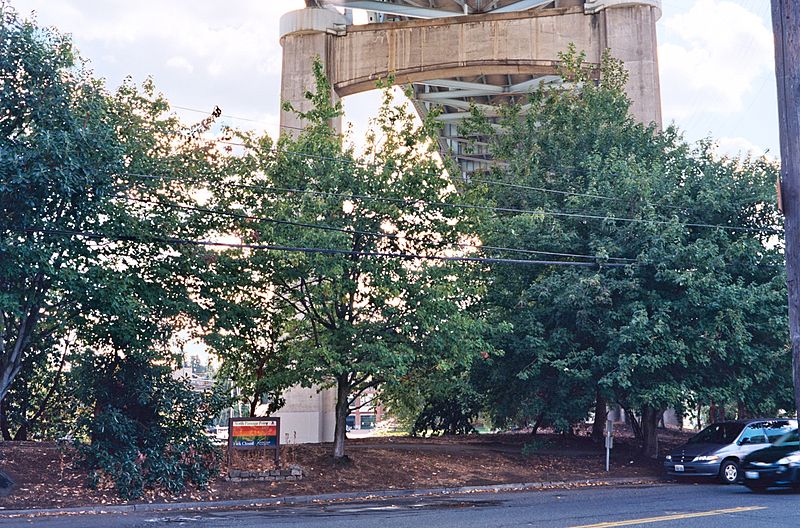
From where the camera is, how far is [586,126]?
89.2 ft

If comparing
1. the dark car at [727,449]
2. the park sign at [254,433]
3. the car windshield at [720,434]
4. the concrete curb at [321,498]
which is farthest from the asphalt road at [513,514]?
the park sign at [254,433]

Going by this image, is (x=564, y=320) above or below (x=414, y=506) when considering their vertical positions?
above

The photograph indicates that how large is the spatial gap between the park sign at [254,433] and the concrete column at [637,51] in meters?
19.8

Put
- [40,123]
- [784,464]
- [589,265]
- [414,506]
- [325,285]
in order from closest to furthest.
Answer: [40,123] < [414,506] < [784,464] < [325,285] < [589,265]

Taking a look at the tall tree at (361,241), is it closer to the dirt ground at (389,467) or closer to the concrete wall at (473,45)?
the dirt ground at (389,467)

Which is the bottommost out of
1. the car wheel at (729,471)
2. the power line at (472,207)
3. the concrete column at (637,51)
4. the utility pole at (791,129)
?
the car wheel at (729,471)

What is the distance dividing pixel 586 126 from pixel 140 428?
16714 mm

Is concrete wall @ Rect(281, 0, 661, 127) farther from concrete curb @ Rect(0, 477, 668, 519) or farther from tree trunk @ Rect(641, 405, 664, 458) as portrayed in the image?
concrete curb @ Rect(0, 477, 668, 519)

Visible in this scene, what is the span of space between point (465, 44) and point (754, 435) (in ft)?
64.0

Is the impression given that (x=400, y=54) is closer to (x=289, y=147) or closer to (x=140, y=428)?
(x=289, y=147)

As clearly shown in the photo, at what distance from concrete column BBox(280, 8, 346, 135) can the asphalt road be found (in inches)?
791

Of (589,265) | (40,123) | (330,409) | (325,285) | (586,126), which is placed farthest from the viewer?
(330,409)

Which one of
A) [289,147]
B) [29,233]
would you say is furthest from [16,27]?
[289,147]

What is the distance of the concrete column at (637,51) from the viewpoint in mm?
32906
